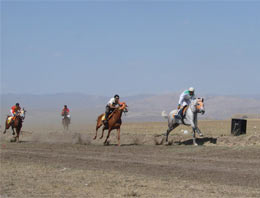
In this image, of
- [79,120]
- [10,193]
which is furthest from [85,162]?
[79,120]

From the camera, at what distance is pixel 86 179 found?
45.3 ft

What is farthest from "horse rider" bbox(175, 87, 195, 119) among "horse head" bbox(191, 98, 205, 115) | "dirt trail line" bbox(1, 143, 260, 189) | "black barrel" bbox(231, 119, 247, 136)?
"black barrel" bbox(231, 119, 247, 136)

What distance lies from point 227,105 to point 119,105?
168102 mm

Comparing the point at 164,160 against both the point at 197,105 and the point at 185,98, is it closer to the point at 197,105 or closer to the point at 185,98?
the point at 197,105

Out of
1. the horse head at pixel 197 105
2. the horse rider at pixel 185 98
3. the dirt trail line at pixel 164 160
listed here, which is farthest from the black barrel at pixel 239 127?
the dirt trail line at pixel 164 160

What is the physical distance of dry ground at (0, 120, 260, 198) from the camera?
1197cm

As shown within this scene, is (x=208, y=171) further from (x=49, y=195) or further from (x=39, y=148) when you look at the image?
(x=39, y=148)

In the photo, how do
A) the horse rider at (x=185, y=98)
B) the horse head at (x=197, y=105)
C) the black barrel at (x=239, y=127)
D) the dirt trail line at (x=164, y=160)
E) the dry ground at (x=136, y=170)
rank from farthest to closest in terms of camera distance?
the black barrel at (x=239, y=127) → the horse rider at (x=185, y=98) → the horse head at (x=197, y=105) → the dirt trail line at (x=164, y=160) → the dry ground at (x=136, y=170)

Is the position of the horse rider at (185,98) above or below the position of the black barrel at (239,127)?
above

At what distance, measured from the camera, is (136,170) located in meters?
15.8

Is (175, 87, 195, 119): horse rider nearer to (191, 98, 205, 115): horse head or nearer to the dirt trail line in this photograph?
(191, 98, 205, 115): horse head

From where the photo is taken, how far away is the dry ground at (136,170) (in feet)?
39.3

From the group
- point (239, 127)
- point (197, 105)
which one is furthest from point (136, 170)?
point (239, 127)

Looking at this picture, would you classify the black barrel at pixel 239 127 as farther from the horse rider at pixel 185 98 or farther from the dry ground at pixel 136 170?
the horse rider at pixel 185 98
